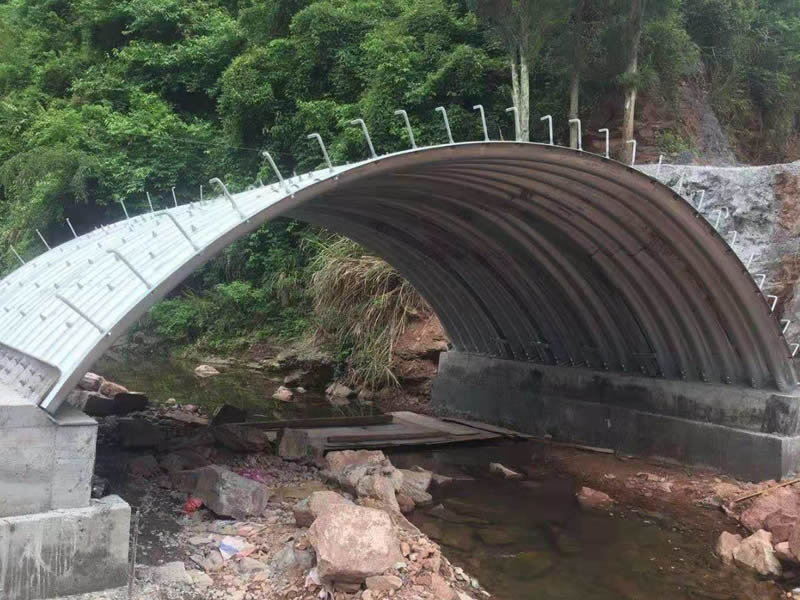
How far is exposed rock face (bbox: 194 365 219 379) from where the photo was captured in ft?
60.3

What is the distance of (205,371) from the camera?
61.5 ft

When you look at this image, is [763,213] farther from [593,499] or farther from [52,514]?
[52,514]

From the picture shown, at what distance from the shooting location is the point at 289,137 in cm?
2231

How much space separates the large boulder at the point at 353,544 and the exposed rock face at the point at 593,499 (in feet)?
11.3

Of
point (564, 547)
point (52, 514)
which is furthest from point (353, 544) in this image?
point (564, 547)

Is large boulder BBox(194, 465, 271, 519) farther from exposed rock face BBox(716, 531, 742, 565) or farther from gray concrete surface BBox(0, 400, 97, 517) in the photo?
exposed rock face BBox(716, 531, 742, 565)

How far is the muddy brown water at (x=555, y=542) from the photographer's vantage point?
5891mm

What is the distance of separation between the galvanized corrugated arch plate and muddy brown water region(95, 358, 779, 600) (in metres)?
2.26

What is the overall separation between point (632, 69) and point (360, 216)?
28.8ft

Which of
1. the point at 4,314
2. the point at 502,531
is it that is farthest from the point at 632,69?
the point at 4,314

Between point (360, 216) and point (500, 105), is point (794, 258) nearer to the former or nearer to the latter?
point (360, 216)

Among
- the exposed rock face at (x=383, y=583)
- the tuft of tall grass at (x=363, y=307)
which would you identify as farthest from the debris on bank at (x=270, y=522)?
the tuft of tall grass at (x=363, y=307)

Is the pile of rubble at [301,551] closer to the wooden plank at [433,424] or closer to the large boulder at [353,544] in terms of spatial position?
the large boulder at [353,544]

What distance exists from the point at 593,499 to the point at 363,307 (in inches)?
357
